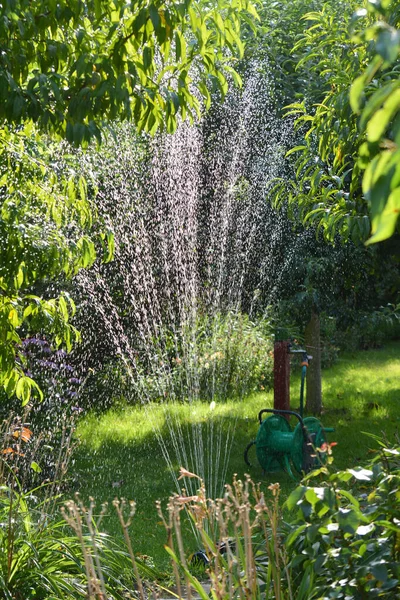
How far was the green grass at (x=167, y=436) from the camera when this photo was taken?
22.0 ft

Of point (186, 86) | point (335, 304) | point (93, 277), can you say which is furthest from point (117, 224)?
point (186, 86)

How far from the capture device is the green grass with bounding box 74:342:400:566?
264 inches

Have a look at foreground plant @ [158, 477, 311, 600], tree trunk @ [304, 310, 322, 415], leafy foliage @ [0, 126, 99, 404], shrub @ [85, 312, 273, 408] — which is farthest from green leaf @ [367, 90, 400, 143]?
tree trunk @ [304, 310, 322, 415]

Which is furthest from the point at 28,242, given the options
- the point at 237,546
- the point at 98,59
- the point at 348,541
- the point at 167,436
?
the point at 167,436

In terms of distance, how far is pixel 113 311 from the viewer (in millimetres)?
9492

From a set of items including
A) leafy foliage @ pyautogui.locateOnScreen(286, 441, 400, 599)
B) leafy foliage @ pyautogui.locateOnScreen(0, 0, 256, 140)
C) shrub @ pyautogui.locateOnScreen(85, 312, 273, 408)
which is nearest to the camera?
leafy foliage @ pyautogui.locateOnScreen(286, 441, 400, 599)

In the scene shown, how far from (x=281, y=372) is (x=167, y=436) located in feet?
6.62

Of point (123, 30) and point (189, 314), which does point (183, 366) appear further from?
point (123, 30)

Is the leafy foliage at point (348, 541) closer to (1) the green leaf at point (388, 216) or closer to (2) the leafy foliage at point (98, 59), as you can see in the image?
(1) the green leaf at point (388, 216)

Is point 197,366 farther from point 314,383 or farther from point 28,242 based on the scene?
point 28,242

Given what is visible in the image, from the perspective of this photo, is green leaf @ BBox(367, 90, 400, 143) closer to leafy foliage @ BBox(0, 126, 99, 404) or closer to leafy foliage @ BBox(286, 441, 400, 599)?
leafy foliage @ BBox(286, 441, 400, 599)

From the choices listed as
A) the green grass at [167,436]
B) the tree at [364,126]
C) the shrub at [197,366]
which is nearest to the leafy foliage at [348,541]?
the tree at [364,126]

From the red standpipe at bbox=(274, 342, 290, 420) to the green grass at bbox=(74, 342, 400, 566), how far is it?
2.32ft

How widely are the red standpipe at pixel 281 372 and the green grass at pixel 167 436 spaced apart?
706 mm
